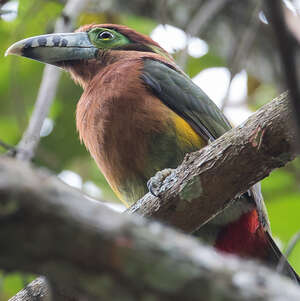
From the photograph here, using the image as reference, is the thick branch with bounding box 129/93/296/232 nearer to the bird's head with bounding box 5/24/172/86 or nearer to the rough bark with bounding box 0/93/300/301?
the rough bark with bounding box 0/93/300/301

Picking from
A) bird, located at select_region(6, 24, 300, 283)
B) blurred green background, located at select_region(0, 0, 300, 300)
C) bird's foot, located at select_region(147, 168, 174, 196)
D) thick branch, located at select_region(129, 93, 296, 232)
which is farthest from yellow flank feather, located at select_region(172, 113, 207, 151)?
blurred green background, located at select_region(0, 0, 300, 300)

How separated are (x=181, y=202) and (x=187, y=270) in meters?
1.41

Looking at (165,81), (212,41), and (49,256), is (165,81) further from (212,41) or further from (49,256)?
(49,256)

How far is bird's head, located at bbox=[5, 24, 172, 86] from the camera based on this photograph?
3.67 meters

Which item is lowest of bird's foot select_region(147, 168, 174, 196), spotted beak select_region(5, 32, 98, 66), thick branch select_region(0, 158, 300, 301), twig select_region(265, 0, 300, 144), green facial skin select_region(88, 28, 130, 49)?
bird's foot select_region(147, 168, 174, 196)

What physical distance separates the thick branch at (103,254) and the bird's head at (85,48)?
8.86 ft

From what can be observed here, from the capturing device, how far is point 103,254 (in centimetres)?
103

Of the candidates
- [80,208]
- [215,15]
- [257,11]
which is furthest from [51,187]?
[215,15]

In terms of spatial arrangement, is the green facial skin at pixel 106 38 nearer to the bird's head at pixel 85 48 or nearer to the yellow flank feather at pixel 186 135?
the bird's head at pixel 85 48

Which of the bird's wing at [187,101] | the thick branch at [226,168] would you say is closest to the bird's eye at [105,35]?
the bird's wing at [187,101]

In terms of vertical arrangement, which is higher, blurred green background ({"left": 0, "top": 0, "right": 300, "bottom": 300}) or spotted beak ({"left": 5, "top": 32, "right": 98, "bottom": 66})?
spotted beak ({"left": 5, "top": 32, "right": 98, "bottom": 66})

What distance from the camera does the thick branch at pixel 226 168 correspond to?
226 cm

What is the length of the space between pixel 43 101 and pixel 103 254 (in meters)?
2.00

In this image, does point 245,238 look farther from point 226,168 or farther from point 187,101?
point 226,168
